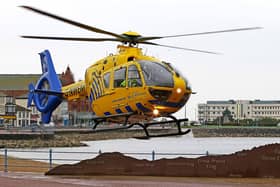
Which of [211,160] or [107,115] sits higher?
[107,115]

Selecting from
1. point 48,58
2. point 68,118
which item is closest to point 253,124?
point 68,118

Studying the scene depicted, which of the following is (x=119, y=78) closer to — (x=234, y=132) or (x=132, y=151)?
(x=132, y=151)

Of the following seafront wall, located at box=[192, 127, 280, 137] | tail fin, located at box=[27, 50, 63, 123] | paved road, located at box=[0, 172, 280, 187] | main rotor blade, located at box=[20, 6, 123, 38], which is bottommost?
seafront wall, located at box=[192, 127, 280, 137]

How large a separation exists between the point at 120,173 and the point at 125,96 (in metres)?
6.61

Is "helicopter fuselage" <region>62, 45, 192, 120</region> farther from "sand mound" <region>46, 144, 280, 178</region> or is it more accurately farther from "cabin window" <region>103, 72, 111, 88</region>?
"sand mound" <region>46, 144, 280, 178</region>

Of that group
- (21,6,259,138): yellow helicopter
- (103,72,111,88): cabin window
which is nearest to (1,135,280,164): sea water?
(21,6,259,138): yellow helicopter

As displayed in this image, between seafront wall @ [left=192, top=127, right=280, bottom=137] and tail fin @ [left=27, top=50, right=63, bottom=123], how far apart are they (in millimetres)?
131035

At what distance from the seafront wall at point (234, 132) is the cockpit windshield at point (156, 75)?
138236 millimetres

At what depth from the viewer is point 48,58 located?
2541 centimetres

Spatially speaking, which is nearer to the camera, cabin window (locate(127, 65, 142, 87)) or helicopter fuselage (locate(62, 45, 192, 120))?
helicopter fuselage (locate(62, 45, 192, 120))

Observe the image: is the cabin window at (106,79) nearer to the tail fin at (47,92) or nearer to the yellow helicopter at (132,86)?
the yellow helicopter at (132,86)

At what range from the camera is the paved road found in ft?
63.6

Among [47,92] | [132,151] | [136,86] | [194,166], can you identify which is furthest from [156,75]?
[132,151]

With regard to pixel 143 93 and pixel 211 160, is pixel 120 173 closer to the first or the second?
pixel 211 160
